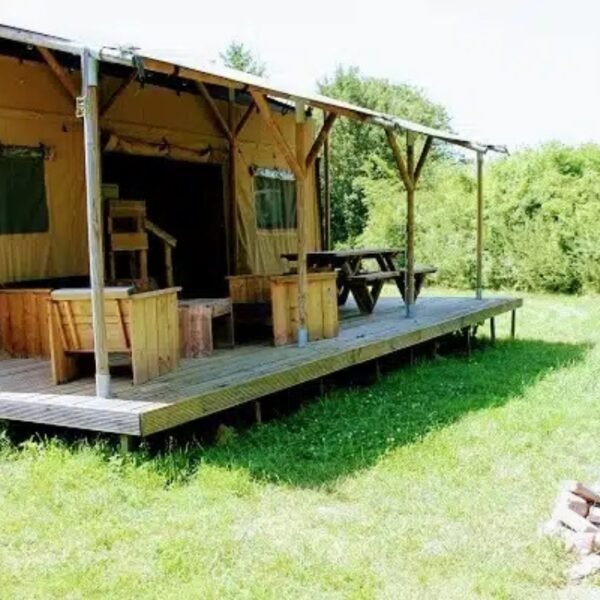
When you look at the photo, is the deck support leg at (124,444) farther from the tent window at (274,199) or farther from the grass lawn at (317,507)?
the tent window at (274,199)

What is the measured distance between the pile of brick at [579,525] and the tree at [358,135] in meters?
15.4

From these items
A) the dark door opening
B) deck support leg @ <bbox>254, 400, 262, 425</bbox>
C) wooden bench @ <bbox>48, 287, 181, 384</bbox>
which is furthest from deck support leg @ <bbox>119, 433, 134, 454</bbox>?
the dark door opening

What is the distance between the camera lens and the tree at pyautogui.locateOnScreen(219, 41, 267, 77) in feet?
96.5

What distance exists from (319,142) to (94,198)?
94.0 inches

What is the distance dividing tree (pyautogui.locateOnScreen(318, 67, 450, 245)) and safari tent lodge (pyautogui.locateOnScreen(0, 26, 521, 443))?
32.1 feet

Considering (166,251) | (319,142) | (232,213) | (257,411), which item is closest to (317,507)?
(257,411)

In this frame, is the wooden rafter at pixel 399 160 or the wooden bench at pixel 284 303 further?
the wooden rafter at pixel 399 160

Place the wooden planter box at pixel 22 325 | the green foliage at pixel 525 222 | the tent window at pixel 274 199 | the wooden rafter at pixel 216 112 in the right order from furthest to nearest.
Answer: the green foliage at pixel 525 222, the tent window at pixel 274 199, the wooden rafter at pixel 216 112, the wooden planter box at pixel 22 325

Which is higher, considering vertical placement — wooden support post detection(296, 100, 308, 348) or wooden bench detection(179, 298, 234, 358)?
wooden support post detection(296, 100, 308, 348)

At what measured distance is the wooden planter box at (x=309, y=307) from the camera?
6.57 m

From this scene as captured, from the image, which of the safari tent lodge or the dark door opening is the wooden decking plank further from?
the dark door opening

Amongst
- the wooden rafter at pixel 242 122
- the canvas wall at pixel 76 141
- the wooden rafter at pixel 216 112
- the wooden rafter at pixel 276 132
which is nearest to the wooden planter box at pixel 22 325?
the canvas wall at pixel 76 141

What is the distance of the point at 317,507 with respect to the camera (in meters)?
4.02

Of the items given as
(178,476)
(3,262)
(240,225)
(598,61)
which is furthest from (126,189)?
(598,61)
